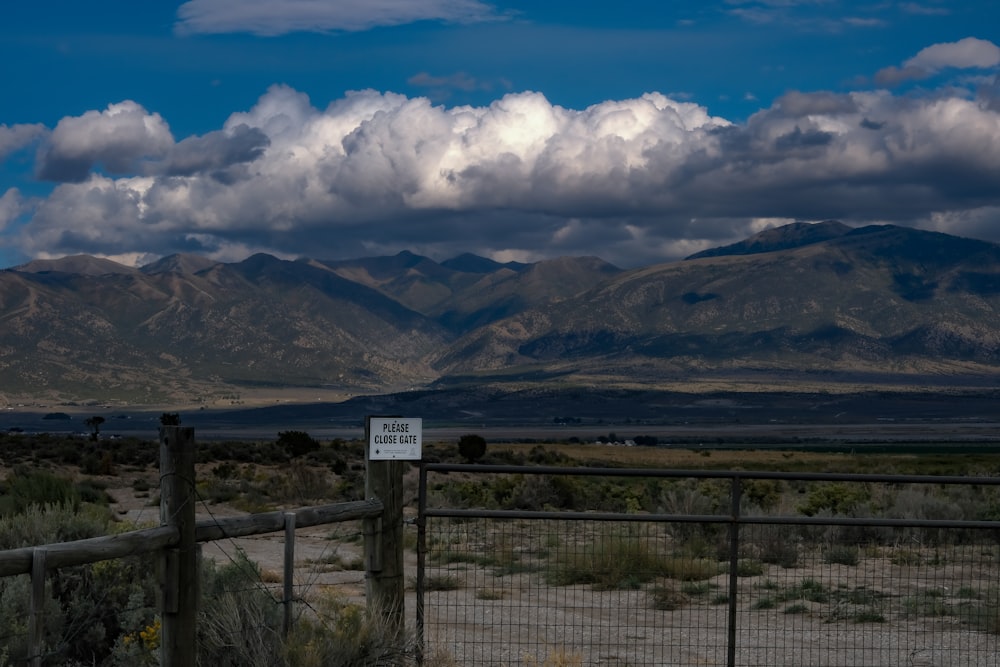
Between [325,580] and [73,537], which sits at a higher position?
[73,537]

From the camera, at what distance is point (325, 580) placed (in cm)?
1769

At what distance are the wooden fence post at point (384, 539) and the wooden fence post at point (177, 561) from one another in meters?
2.09

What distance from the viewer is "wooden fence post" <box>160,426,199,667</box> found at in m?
7.71

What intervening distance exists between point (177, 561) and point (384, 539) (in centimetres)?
229

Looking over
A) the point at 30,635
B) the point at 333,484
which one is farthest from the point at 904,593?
the point at 333,484

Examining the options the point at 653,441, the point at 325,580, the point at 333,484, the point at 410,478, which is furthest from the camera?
the point at 653,441

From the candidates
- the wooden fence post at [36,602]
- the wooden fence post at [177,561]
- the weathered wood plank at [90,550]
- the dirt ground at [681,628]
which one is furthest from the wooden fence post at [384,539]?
the wooden fence post at [36,602]

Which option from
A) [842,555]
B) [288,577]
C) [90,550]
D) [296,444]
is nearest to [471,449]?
[296,444]

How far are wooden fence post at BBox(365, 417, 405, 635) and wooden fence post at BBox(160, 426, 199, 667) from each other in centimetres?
209

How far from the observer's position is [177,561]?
7734 mm

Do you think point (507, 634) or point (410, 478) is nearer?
point (507, 634)

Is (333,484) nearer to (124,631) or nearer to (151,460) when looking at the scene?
(151,460)

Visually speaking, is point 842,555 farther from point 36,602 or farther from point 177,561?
point 36,602

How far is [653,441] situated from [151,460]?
7524cm
